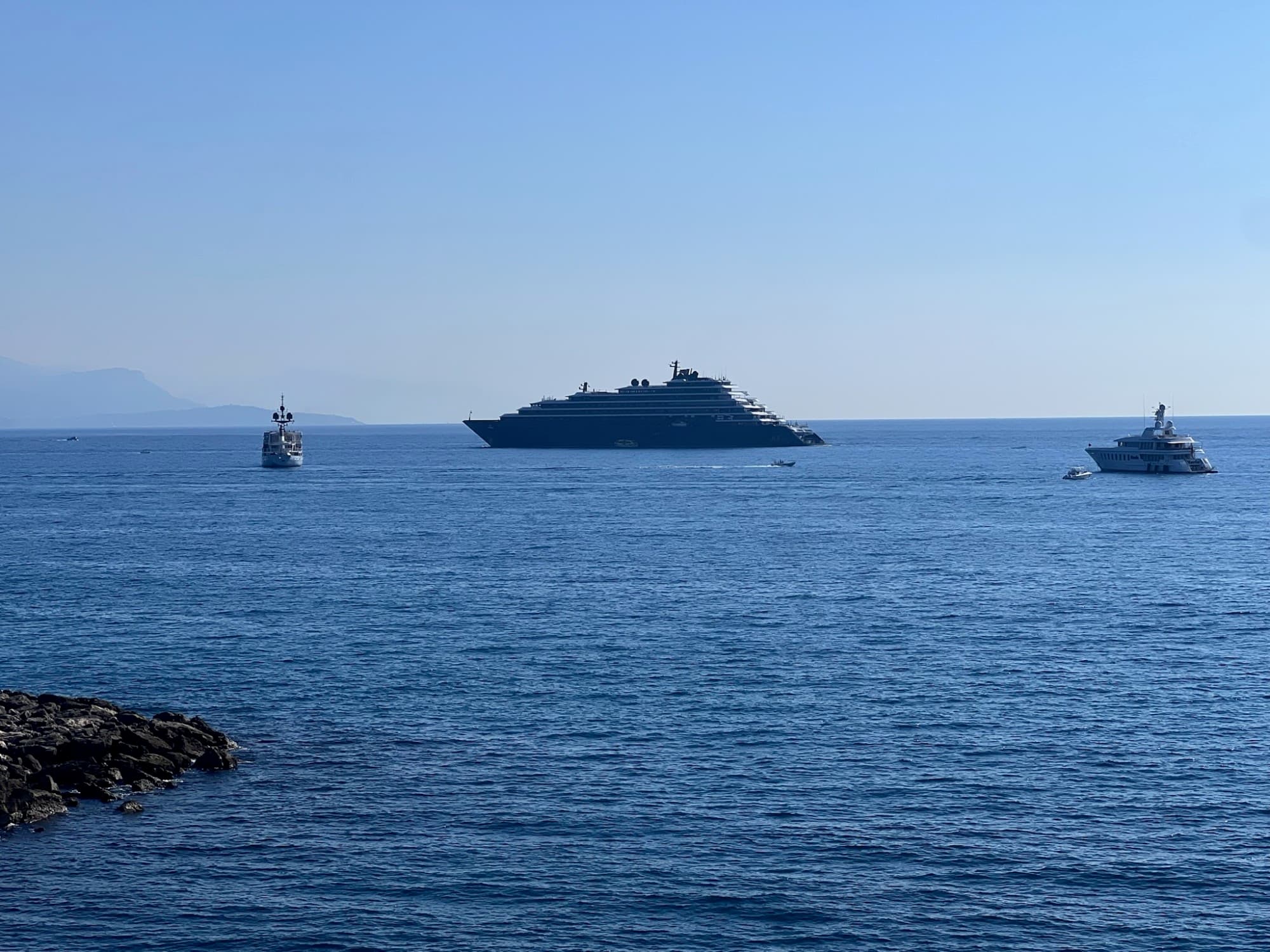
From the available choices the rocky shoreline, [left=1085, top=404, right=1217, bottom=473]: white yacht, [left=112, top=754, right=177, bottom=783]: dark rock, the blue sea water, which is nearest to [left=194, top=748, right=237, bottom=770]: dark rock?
the rocky shoreline

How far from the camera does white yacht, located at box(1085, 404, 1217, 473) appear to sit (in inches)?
5728

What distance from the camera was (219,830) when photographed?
28.7 m

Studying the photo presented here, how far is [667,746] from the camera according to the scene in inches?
1371

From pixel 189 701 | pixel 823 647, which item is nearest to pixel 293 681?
pixel 189 701

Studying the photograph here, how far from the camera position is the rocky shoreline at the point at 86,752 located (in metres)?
30.1

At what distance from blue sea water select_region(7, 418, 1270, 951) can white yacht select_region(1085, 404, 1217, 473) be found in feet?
227

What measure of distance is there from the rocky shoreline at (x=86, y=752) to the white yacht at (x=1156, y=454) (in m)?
128

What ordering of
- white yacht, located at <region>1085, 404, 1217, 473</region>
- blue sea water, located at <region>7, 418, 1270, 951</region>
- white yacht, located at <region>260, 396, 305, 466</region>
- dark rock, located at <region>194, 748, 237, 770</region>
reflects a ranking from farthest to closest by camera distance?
white yacht, located at <region>260, 396, 305, 466</region>
white yacht, located at <region>1085, 404, 1217, 473</region>
dark rock, located at <region>194, 748, 237, 770</region>
blue sea water, located at <region>7, 418, 1270, 951</region>

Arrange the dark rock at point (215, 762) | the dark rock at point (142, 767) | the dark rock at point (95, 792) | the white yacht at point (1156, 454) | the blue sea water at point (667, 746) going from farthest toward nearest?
1. the white yacht at point (1156, 454)
2. the dark rock at point (215, 762)
3. the dark rock at point (142, 767)
4. the dark rock at point (95, 792)
5. the blue sea water at point (667, 746)

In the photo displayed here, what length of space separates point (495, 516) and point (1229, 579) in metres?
54.5

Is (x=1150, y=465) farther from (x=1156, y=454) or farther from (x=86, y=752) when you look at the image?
(x=86, y=752)

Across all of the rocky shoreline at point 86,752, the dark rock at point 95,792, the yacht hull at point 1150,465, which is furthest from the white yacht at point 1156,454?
the dark rock at point 95,792

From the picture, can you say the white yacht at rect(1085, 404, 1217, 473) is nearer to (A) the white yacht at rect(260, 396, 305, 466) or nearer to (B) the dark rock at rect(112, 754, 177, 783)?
(A) the white yacht at rect(260, 396, 305, 466)

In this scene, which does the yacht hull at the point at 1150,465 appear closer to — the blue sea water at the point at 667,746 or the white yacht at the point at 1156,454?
the white yacht at the point at 1156,454
